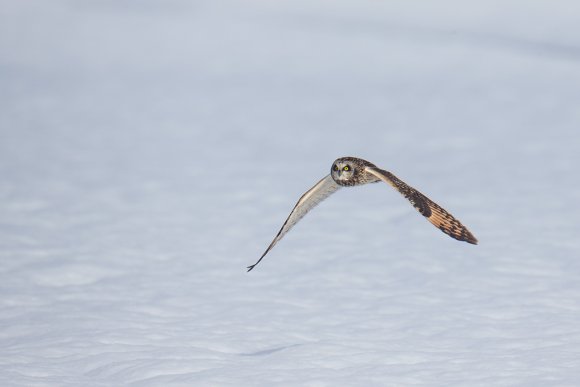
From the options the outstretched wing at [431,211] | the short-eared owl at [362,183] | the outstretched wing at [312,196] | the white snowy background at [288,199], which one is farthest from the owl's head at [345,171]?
the white snowy background at [288,199]

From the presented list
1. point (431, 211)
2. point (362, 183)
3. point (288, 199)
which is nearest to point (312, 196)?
point (362, 183)

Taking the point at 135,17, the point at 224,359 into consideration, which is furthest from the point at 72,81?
the point at 224,359

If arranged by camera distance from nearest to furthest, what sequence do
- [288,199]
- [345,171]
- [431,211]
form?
[431,211]
[345,171]
[288,199]

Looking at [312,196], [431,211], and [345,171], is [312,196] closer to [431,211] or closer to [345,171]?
[345,171]

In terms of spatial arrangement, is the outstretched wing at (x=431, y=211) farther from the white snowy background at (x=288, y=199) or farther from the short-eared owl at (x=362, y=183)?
the white snowy background at (x=288, y=199)

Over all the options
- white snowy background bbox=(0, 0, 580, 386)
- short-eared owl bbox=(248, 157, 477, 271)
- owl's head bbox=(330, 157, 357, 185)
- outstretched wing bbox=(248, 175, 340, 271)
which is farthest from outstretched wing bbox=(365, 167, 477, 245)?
white snowy background bbox=(0, 0, 580, 386)

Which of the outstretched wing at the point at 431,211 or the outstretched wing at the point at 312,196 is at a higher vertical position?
the outstretched wing at the point at 312,196

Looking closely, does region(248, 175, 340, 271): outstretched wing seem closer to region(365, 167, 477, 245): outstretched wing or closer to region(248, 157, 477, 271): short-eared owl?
region(248, 157, 477, 271): short-eared owl
